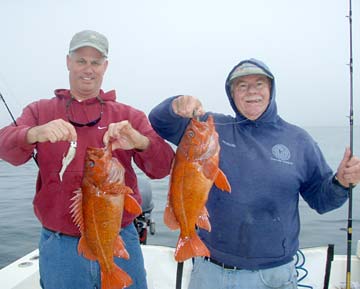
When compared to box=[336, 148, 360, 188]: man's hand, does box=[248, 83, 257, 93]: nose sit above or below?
above

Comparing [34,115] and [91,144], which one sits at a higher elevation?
[34,115]

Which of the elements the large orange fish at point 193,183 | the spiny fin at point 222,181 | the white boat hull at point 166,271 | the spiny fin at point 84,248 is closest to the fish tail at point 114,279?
the spiny fin at point 84,248

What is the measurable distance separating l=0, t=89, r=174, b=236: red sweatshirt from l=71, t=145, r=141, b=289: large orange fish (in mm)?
440

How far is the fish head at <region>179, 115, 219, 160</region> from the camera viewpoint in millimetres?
2867

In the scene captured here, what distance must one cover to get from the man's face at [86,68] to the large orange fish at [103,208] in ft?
2.78

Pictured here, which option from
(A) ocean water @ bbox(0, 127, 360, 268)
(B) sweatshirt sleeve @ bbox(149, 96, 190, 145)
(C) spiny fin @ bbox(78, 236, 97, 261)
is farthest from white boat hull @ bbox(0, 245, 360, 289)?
(A) ocean water @ bbox(0, 127, 360, 268)

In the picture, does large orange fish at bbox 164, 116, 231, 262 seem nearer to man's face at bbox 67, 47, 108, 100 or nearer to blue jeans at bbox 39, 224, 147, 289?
blue jeans at bbox 39, 224, 147, 289

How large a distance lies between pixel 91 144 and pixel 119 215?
→ 30.5 inches

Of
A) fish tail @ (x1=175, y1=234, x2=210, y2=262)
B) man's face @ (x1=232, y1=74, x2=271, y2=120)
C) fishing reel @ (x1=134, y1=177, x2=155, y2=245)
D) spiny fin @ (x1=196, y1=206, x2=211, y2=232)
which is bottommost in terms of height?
fishing reel @ (x1=134, y1=177, x2=155, y2=245)

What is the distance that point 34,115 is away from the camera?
3543 millimetres

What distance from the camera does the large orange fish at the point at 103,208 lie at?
2.80 metres

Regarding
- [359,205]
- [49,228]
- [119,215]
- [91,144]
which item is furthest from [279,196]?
[359,205]

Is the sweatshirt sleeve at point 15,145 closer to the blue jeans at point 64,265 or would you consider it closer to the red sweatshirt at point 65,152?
the red sweatshirt at point 65,152

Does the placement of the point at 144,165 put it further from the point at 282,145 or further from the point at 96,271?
the point at 282,145
